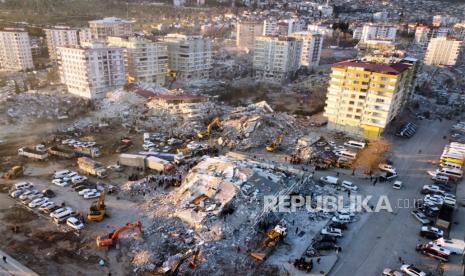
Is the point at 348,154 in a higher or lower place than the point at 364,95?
lower

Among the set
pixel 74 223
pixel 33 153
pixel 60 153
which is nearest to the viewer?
pixel 74 223

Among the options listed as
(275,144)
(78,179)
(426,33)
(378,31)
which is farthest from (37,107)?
(426,33)

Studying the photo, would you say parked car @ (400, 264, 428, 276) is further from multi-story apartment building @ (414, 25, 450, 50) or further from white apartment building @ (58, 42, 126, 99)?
multi-story apartment building @ (414, 25, 450, 50)

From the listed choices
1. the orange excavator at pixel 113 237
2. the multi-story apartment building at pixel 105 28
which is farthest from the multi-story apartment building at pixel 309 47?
the orange excavator at pixel 113 237

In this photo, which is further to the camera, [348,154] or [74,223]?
[348,154]

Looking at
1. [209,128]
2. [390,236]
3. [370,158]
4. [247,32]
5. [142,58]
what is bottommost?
[390,236]

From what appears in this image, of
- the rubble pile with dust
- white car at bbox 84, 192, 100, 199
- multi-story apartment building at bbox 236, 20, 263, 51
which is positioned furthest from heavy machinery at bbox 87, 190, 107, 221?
multi-story apartment building at bbox 236, 20, 263, 51

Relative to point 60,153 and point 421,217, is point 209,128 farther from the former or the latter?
point 421,217
